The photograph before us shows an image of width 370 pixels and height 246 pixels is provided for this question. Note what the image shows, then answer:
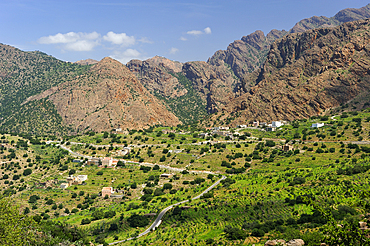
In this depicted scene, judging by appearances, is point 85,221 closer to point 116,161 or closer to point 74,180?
point 74,180

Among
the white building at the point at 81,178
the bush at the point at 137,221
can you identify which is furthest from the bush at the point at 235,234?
the white building at the point at 81,178

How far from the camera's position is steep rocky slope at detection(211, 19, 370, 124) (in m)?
164

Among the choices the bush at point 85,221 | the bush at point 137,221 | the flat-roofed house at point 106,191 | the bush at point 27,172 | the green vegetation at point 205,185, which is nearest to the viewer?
the green vegetation at point 205,185

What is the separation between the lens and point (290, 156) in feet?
351

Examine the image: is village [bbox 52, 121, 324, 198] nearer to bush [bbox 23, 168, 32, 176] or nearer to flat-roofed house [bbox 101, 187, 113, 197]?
flat-roofed house [bbox 101, 187, 113, 197]

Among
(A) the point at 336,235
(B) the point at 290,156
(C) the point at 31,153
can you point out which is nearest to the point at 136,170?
(C) the point at 31,153

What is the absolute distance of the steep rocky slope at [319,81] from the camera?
164 meters

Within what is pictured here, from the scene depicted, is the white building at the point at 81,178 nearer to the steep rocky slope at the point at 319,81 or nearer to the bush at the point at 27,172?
the bush at the point at 27,172

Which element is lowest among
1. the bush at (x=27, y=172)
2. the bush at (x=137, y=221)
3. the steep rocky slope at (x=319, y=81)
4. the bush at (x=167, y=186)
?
the bush at (x=137, y=221)

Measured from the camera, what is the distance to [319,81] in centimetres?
17325

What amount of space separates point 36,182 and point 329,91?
505ft

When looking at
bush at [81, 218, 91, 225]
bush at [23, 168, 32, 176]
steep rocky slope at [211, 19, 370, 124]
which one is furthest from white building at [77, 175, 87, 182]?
steep rocky slope at [211, 19, 370, 124]

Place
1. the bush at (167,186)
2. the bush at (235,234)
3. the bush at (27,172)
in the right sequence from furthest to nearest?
the bush at (27,172) < the bush at (167,186) < the bush at (235,234)

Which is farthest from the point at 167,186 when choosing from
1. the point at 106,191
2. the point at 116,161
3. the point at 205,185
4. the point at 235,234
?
the point at 235,234
